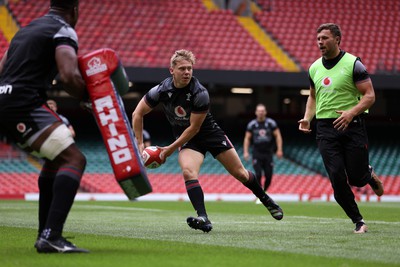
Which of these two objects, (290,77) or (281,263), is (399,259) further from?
(290,77)

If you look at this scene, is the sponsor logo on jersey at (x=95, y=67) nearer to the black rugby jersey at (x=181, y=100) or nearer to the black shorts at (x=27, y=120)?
the black shorts at (x=27, y=120)

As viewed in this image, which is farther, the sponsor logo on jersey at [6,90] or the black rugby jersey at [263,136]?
the black rugby jersey at [263,136]

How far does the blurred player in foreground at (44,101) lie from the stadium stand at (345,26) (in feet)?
80.5

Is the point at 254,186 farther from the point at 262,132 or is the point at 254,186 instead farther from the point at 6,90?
the point at 262,132

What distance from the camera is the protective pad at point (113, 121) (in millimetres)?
6109

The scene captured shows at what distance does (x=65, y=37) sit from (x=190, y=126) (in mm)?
3414

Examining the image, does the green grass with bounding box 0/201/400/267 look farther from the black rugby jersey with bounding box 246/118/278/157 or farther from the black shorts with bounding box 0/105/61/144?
the black rugby jersey with bounding box 246/118/278/157

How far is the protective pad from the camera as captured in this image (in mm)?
6109

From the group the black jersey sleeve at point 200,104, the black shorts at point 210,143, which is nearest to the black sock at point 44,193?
the black jersey sleeve at point 200,104

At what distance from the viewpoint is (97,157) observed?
28891 mm

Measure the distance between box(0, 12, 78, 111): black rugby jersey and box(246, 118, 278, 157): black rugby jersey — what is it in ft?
48.3

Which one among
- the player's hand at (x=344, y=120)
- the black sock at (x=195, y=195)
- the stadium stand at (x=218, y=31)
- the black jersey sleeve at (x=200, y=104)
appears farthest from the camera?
the stadium stand at (x=218, y=31)

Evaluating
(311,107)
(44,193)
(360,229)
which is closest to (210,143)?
(311,107)

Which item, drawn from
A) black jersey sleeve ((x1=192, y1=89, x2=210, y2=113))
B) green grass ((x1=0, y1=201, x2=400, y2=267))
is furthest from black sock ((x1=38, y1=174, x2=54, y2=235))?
black jersey sleeve ((x1=192, y1=89, x2=210, y2=113))
